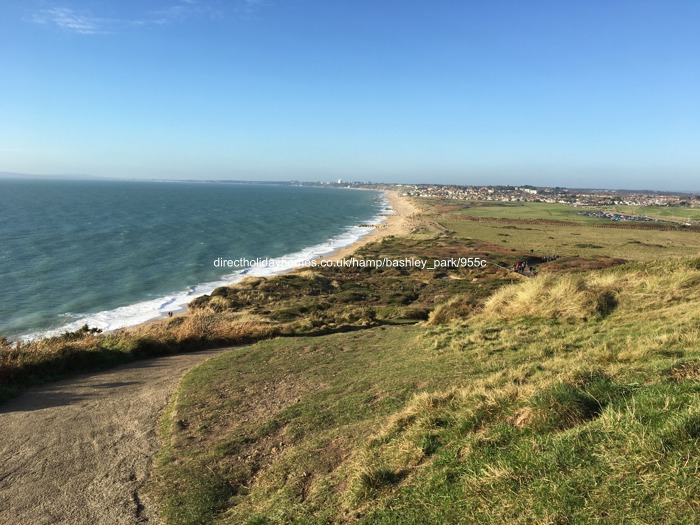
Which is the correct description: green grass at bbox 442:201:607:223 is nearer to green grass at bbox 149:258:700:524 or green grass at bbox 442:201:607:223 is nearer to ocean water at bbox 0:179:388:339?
ocean water at bbox 0:179:388:339

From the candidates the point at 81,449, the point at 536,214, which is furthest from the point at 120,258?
the point at 536,214

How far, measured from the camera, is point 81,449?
9242mm

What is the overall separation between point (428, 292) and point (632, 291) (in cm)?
2361

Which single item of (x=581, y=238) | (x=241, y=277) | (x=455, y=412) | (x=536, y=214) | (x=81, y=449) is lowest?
(x=241, y=277)

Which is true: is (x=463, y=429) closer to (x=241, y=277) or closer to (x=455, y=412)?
(x=455, y=412)

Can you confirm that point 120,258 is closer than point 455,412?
No

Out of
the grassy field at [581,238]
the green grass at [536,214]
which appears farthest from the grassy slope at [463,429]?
the green grass at [536,214]

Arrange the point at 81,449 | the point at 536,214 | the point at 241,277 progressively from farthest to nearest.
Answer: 1. the point at 536,214
2. the point at 241,277
3. the point at 81,449

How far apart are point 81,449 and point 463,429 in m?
8.07

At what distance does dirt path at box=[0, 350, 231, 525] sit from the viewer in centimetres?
705

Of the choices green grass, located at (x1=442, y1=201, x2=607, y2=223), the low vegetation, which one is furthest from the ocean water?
green grass, located at (x1=442, y1=201, x2=607, y2=223)

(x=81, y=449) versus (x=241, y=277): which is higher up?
(x=81, y=449)

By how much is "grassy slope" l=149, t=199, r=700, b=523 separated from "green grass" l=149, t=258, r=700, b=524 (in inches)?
0.9

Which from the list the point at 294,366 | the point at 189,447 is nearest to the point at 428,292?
the point at 294,366
